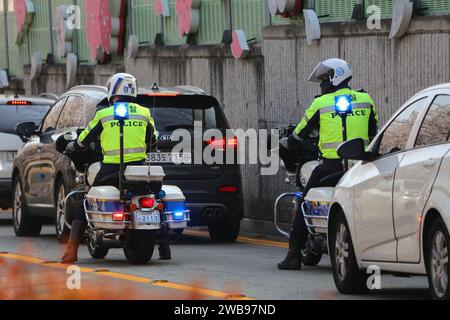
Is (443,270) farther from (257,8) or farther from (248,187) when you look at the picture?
(257,8)

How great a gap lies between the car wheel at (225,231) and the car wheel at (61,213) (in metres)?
1.94

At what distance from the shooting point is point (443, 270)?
10.8 meters

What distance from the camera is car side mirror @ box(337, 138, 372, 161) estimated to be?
12.6 m

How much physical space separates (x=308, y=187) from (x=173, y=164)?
4055mm

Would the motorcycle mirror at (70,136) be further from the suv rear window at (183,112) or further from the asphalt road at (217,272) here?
the suv rear window at (183,112)

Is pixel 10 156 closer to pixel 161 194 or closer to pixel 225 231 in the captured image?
pixel 225 231

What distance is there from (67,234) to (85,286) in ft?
18.2

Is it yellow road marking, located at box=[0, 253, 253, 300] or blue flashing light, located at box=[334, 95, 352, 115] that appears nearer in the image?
yellow road marking, located at box=[0, 253, 253, 300]

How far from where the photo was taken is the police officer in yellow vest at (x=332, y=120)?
49.3 ft

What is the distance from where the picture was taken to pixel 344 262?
1316 centimetres

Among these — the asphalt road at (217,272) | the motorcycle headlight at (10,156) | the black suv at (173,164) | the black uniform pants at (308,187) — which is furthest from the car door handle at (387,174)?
the motorcycle headlight at (10,156)

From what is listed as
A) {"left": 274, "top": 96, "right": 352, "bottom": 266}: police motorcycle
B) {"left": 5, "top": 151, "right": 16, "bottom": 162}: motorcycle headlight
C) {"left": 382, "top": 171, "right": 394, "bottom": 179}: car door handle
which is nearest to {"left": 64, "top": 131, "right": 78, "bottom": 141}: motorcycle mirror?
{"left": 274, "top": 96, "right": 352, "bottom": 266}: police motorcycle

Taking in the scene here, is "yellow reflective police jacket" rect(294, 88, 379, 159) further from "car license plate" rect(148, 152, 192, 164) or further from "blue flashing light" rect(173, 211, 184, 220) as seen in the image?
"car license plate" rect(148, 152, 192, 164)

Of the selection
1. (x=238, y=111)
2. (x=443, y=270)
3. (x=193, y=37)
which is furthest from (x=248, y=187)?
(x=443, y=270)
